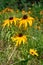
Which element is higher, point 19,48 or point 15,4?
point 19,48

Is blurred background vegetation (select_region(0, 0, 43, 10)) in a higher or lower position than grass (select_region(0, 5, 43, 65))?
lower

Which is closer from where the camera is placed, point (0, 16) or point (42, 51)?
point (42, 51)

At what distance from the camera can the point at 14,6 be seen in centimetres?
622

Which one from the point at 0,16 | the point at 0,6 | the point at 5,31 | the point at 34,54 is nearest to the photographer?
the point at 34,54

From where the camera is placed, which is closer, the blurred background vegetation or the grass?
the grass

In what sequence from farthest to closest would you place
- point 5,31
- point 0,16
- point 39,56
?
point 0,16
point 5,31
point 39,56

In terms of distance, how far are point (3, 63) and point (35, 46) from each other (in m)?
0.51

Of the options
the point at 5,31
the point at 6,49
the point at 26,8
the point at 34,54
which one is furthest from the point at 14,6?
the point at 34,54

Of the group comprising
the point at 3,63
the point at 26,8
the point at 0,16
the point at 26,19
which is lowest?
the point at 26,8

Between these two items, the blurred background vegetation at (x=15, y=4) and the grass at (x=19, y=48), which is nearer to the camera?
the grass at (x=19, y=48)

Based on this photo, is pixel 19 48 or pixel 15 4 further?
pixel 15 4

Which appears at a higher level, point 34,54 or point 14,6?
point 34,54

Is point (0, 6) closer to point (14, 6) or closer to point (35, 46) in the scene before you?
point (14, 6)

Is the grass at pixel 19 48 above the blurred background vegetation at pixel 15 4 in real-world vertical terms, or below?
above
